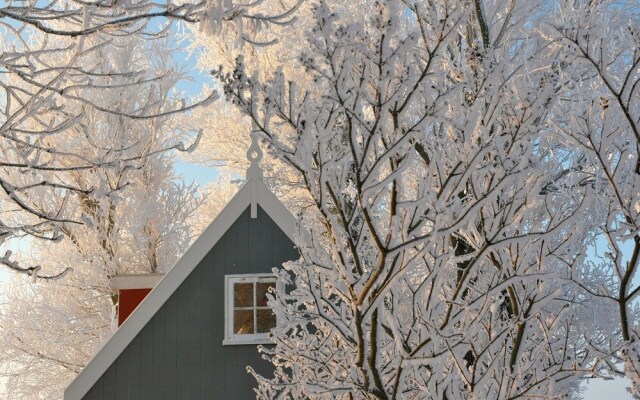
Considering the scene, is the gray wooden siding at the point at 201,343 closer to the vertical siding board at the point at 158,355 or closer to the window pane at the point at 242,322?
the vertical siding board at the point at 158,355

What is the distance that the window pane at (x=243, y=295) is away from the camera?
8117mm

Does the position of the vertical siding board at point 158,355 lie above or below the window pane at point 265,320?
below

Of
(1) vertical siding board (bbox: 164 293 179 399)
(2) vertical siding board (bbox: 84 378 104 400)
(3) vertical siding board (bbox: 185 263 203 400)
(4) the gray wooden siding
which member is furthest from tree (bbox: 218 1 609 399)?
(2) vertical siding board (bbox: 84 378 104 400)

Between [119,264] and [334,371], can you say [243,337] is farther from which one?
[119,264]

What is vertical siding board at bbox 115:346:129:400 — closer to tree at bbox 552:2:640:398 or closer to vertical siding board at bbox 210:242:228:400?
vertical siding board at bbox 210:242:228:400

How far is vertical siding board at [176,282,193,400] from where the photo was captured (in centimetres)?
796

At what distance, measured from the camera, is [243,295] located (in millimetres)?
8125

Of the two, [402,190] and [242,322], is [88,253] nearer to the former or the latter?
[242,322]

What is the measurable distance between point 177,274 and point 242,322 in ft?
2.90

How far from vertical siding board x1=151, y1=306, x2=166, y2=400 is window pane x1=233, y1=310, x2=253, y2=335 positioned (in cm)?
78

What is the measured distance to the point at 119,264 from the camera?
47.6 feet

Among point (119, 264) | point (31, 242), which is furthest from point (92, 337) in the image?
point (31, 242)

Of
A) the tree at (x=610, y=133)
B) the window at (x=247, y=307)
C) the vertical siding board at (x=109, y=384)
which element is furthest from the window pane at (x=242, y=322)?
the tree at (x=610, y=133)

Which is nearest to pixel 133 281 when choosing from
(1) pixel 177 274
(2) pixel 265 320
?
(1) pixel 177 274
